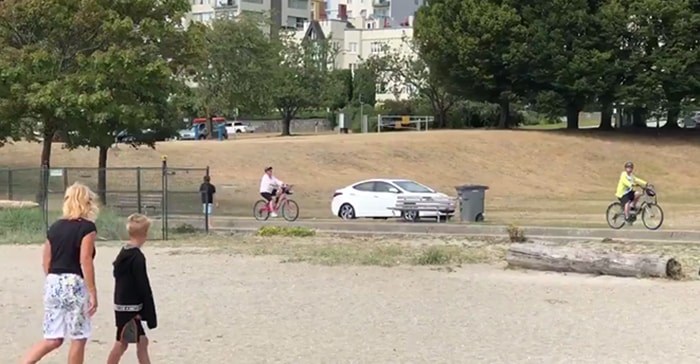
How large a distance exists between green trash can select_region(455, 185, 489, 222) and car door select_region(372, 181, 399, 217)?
2176 mm

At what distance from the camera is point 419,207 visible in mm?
28484

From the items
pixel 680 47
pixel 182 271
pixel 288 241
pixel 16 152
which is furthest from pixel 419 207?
pixel 680 47

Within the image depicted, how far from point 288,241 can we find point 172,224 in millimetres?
4235

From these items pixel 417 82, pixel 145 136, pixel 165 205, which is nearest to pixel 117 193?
pixel 165 205

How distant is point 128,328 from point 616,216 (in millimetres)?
19419

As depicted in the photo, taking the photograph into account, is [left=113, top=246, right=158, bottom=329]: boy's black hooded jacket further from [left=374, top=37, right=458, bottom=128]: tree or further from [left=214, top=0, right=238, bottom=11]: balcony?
[left=214, top=0, right=238, bottom=11]: balcony

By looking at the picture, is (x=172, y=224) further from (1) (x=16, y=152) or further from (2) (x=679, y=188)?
(2) (x=679, y=188)

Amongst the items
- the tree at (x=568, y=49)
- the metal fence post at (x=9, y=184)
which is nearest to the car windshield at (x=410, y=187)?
the metal fence post at (x=9, y=184)

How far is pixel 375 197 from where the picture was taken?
98.7ft

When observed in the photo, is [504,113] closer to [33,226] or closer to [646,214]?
[646,214]

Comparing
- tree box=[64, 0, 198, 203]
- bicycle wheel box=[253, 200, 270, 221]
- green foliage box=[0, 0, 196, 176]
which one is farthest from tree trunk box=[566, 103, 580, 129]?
bicycle wheel box=[253, 200, 270, 221]

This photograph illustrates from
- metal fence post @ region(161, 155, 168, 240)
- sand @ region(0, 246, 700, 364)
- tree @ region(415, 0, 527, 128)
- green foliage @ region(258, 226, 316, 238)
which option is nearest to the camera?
sand @ region(0, 246, 700, 364)

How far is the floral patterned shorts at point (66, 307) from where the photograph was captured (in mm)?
7613

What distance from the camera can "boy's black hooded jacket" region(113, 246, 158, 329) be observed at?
317 inches
